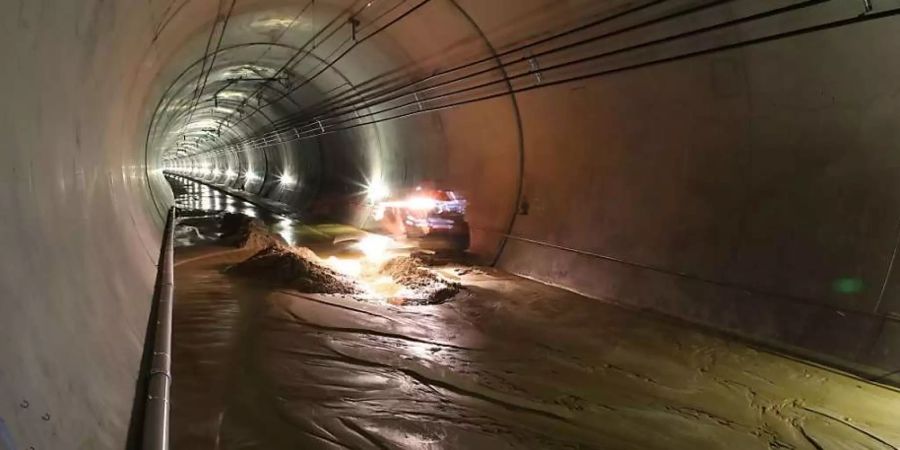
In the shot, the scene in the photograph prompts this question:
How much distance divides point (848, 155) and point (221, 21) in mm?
9481

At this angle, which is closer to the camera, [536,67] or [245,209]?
[536,67]

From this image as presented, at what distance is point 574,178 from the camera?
986 centimetres

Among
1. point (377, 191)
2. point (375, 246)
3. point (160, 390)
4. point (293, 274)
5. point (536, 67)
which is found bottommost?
point (375, 246)

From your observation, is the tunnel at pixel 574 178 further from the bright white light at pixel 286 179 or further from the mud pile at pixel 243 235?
the bright white light at pixel 286 179

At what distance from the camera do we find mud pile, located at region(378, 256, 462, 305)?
28.3ft

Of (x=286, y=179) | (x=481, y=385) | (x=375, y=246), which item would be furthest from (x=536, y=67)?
(x=286, y=179)

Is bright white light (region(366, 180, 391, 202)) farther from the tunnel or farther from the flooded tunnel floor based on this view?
the flooded tunnel floor

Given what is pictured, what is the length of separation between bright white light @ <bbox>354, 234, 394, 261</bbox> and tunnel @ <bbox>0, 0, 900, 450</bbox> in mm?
1995

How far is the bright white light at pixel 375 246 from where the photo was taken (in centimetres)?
1264

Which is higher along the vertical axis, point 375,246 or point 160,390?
point 160,390

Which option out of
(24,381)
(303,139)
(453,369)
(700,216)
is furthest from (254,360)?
(303,139)

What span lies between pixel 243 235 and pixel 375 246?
10.1ft

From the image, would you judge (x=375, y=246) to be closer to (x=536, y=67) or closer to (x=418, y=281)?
(x=418, y=281)

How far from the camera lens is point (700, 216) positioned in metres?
7.76
